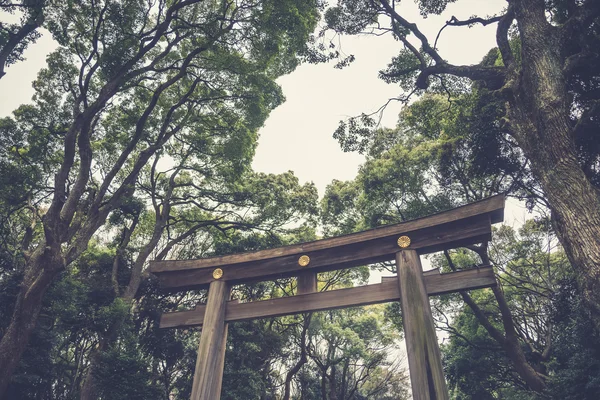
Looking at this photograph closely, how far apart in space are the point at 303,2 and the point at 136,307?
10.8m

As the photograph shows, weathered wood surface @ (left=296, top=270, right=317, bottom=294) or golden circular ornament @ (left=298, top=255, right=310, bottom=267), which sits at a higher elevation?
golden circular ornament @ (left=298, top=255, right=310, bottom=267)

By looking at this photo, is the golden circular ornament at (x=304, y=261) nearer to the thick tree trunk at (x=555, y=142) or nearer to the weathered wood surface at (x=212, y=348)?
the weathered wood surface at (x=212, y=348)

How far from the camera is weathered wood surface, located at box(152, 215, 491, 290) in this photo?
521cm

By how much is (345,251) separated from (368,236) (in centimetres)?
53

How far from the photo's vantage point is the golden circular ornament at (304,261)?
603 centimetres

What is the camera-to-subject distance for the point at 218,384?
5750mm

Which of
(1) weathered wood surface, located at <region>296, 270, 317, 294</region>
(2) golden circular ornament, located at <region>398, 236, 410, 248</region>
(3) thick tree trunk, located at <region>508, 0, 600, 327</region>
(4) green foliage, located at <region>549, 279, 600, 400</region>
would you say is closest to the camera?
(3) thick tree trunk, located at <region>508, 0, 600, 327</region>

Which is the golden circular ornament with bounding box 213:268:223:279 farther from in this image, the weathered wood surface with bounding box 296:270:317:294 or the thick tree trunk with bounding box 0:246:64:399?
the thick tree trunk with bounding box 0:246:64:399

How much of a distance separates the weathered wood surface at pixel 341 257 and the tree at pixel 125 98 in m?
2.59

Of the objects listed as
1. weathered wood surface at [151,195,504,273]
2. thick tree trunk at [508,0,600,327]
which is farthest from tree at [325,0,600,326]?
weathered wood surface at [151,195,504,273]

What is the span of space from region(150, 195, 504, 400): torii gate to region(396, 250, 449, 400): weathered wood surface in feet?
0.04

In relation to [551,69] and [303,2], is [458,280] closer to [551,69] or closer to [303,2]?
[551,69]

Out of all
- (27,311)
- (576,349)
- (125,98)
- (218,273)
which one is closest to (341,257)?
(218,273)

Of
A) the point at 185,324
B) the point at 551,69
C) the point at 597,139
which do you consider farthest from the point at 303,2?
the point at 185,324
